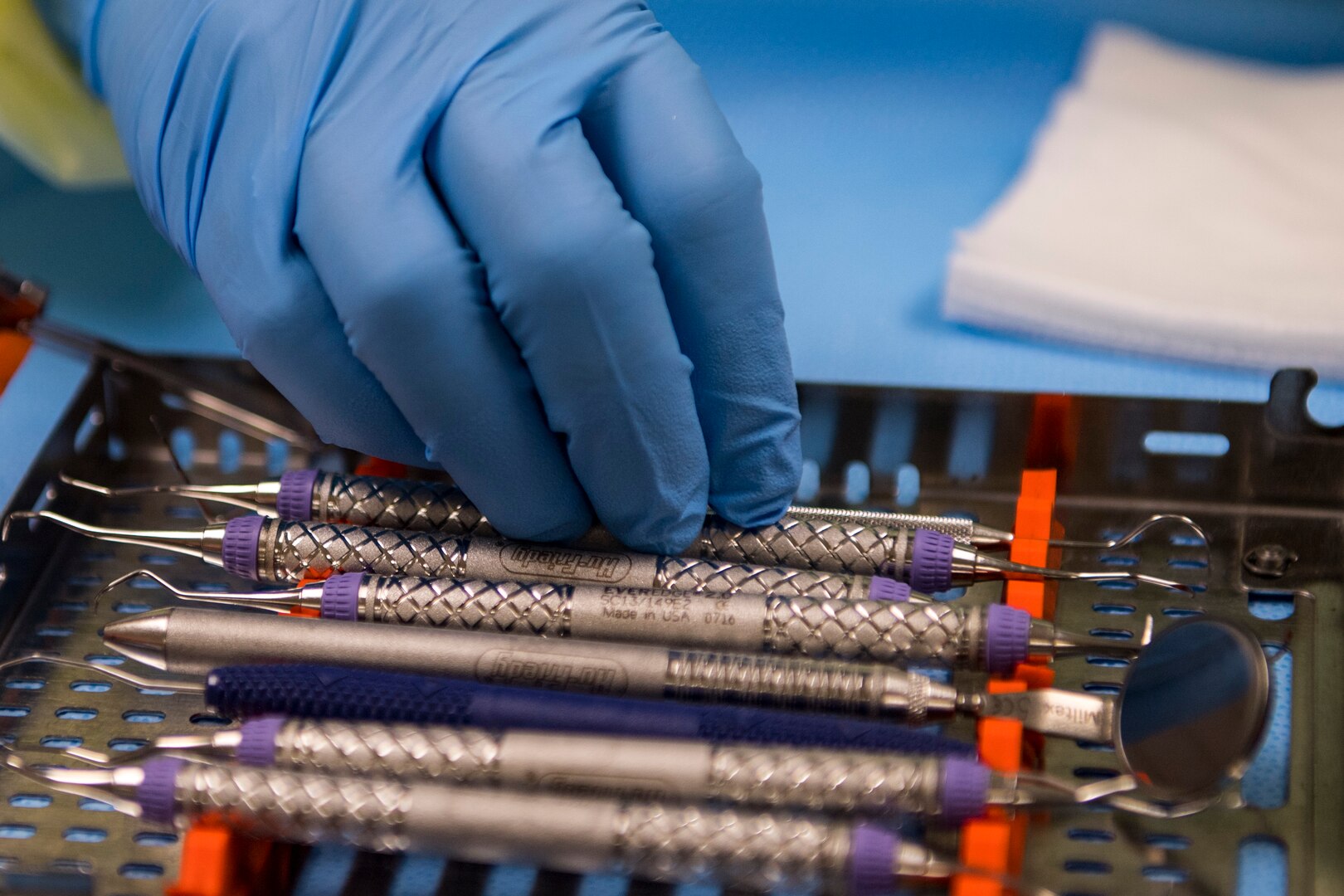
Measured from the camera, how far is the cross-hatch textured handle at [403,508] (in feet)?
2.96

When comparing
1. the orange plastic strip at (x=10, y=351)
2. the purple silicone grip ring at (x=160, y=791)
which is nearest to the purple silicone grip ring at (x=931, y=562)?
the purple silicone grip ring at (x=160, y=791)

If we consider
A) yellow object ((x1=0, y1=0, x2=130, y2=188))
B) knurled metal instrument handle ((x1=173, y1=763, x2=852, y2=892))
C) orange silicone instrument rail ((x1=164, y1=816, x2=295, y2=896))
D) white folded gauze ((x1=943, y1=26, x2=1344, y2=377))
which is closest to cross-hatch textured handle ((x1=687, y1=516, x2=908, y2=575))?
knurled metal instrument handle ((x1=173, y1=763, x2=852, y2=892))

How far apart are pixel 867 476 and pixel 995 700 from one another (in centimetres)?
28

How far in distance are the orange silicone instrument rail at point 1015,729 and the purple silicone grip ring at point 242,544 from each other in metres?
0.49

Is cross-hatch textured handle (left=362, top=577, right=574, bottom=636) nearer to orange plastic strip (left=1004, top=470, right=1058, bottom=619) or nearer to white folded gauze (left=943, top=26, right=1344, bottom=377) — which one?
orange plastic strip (left=1004, top=470, right=1058, bottom=619)

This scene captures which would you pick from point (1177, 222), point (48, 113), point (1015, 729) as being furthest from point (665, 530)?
point (48, 113)

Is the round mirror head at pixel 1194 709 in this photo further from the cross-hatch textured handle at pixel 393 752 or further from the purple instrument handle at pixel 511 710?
the cross-hatch textured handle at pixel 393 752

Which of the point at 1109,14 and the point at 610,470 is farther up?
the point at 1109,14

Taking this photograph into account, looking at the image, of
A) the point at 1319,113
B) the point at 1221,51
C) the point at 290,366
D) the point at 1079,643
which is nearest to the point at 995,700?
the point at 1079,643

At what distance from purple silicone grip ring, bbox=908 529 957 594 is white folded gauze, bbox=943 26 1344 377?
45cm

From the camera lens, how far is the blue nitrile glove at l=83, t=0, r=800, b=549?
773 mm

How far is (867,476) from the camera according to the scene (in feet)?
3.32

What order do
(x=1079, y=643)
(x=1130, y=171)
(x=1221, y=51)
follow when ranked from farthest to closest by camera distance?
(x=1221, y=51)
(x=1130, y=171)
(x=1079, y=643)

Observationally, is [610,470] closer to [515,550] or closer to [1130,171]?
[515,550]
